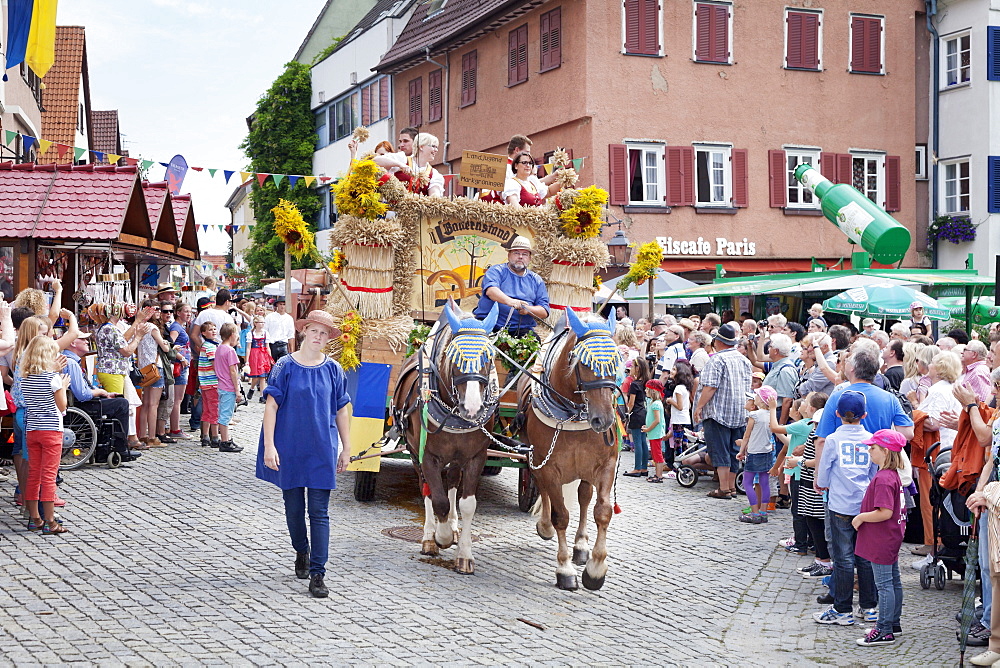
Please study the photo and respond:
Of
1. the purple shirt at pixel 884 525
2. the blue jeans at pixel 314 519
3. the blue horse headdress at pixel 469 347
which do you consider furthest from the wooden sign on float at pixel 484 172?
the purple shirt at pixel 884 525

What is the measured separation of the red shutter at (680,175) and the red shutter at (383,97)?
13312 millimetres

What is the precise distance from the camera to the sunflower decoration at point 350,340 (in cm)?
1070

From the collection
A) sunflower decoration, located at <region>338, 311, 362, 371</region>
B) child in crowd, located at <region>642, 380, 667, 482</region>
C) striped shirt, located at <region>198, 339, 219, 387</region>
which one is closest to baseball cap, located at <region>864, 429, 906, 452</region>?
sunflower decoration, located at <region>338, 311, 362, 371</region>

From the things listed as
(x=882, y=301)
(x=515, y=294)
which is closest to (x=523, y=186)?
(x=515, y=294)

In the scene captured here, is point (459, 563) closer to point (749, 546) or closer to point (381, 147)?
point (749, 546)

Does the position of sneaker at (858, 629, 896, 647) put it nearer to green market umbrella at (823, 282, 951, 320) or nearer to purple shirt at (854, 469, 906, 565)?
purple shirt at (854, 469, 906, 565)

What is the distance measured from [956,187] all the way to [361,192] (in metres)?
25.0

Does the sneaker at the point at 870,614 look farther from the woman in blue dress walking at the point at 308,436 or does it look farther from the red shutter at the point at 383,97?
the red shutter at the point at 383,97

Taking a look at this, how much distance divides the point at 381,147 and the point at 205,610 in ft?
18.9

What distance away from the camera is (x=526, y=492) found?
11.2 m

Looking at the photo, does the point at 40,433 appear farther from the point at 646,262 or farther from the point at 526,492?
the point at 646,262

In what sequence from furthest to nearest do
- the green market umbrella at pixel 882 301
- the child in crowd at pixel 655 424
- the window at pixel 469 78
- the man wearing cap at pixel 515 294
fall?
the window at pixel 469 78
the green market umbrella at pixel 882 301
the child in crowd at pixel 655 424
the man wearing cap at pixel 515 294

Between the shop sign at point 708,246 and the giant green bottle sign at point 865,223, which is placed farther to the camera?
the shop sign at point 708,246

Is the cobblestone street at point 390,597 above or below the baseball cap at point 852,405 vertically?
below
